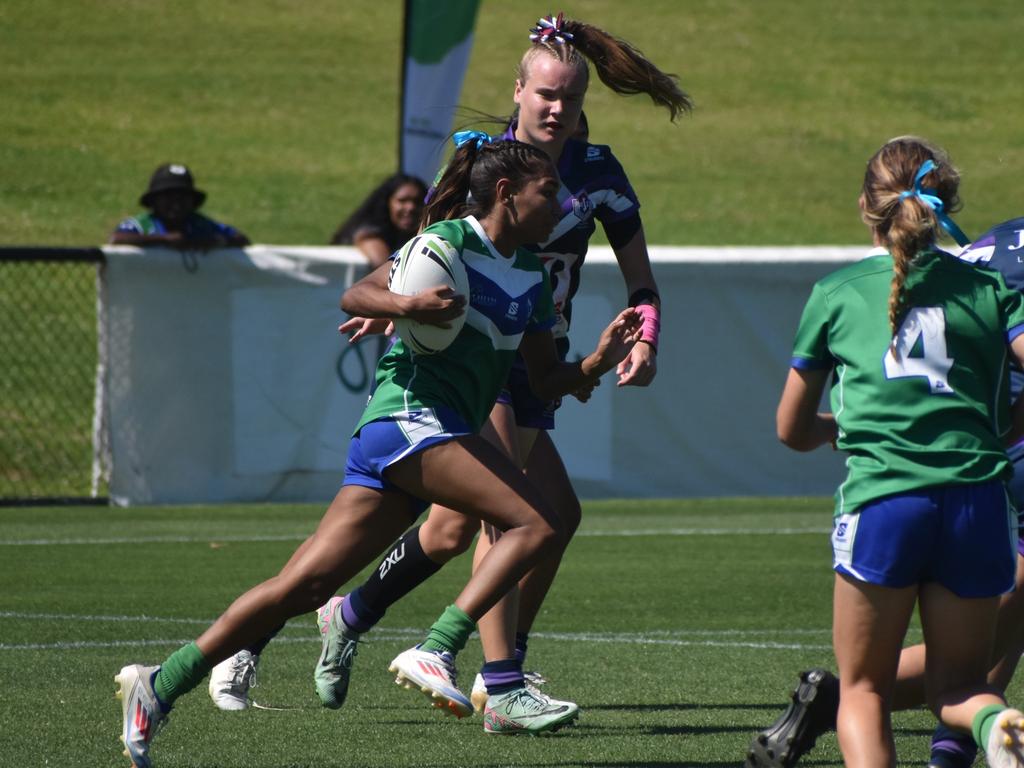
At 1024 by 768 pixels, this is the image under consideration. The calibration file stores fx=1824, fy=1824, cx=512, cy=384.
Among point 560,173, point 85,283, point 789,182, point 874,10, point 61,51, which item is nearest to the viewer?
point 560,173

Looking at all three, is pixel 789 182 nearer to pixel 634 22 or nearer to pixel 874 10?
pixel 634 22

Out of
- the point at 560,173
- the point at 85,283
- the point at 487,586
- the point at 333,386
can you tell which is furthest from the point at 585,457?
the point at 85,283

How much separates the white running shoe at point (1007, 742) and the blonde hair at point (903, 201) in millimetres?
907

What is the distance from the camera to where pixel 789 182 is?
109 ft

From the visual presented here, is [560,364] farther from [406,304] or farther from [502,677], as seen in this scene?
[502,677]

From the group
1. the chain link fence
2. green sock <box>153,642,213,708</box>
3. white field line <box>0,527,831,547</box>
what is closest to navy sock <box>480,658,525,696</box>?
green sock <box>153,642,213,708</box>

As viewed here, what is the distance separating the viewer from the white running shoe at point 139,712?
4785mm

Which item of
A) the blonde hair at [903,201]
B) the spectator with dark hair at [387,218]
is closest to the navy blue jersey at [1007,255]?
the blonde hair at [903,201]

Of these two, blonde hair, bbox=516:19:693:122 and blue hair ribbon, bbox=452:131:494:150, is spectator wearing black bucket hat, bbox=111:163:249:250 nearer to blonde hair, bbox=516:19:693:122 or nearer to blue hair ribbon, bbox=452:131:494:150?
blonde hair, bbox=516:19:693:122

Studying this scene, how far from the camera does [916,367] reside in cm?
416

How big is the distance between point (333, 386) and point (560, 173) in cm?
749

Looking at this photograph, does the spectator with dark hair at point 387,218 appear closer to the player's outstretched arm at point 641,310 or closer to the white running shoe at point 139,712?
the player's outstretched arm at point 641,310

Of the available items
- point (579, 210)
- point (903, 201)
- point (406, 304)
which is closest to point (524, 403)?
point (579, 210)

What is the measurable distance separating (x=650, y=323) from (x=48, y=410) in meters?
12.1
